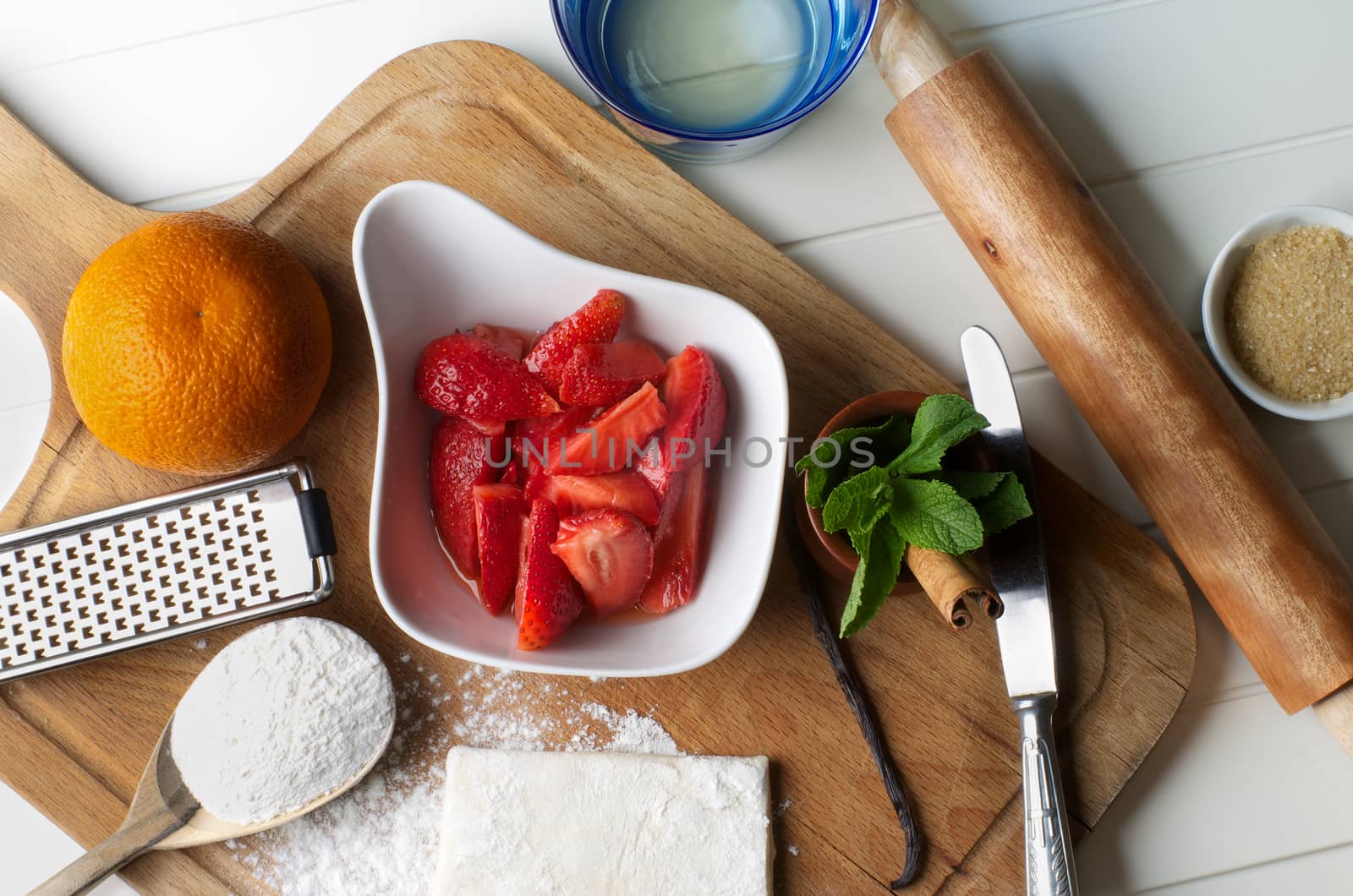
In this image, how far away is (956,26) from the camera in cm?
112

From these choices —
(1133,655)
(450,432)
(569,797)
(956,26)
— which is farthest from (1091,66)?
(569,797)

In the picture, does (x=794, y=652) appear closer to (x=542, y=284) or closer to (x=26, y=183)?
(x=542, y=284)

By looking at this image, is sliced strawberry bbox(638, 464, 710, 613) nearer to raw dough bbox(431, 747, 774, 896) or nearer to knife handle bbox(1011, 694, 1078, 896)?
raw dough bbox(431, 747, 774, 896)

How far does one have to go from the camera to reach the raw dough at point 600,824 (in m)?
0.98

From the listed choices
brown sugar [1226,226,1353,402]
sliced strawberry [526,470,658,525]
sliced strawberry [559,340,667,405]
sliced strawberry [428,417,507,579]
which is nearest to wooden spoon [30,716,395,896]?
sliced strawberry [428,417,507,579]

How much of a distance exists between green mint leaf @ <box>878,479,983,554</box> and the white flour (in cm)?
58

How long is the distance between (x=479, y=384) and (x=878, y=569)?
0.44 m

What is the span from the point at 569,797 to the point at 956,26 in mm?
1037

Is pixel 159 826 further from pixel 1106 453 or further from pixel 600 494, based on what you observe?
pixel 1106 453

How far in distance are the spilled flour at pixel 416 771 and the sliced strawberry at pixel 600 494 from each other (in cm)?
23

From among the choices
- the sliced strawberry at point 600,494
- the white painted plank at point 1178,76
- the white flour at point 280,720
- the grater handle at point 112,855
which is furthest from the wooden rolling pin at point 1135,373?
the grater handle at point 112,855

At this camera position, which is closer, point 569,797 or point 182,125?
point 569,797

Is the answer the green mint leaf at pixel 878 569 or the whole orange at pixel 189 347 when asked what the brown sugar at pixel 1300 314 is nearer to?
the green mint leaf at pixel 878 569

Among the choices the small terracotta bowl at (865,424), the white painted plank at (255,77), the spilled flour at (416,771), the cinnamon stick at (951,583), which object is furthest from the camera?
the white painted plank at (255,77)
